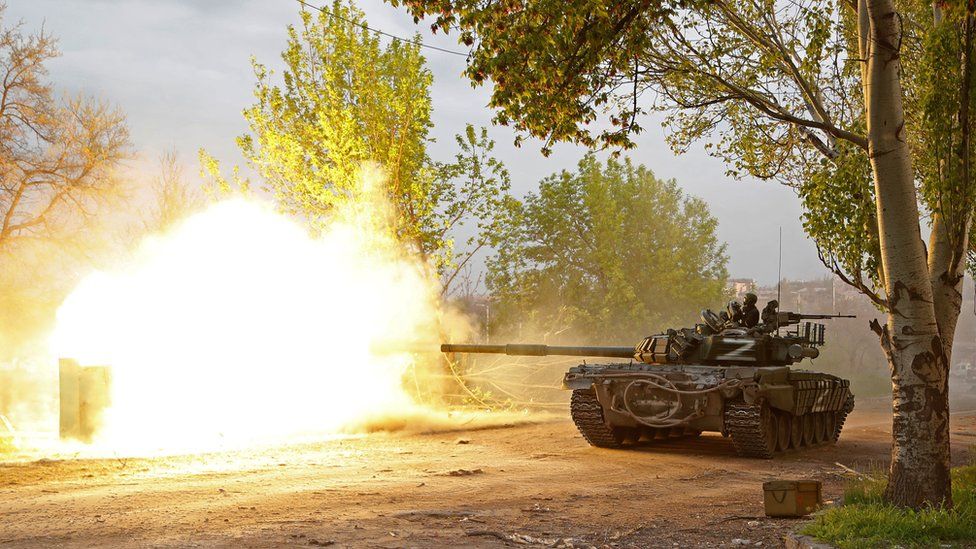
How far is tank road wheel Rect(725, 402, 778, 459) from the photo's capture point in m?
14.6

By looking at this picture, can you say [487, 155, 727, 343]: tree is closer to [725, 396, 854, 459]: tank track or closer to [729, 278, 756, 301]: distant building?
[729, 278, 756, 301]: distant building

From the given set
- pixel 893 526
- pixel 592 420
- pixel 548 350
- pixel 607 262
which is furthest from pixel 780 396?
pixel 607 262

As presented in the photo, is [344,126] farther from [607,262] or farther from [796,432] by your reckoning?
[607,262]

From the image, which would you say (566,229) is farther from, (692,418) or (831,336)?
(692,418)

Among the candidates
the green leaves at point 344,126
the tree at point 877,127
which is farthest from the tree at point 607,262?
the tree at point 877,127

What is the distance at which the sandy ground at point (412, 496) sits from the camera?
873cm

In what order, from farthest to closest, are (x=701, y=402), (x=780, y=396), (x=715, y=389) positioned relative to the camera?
1. (x=780, y=396)
2. (x=701, y=402)
3. (x=715, y=389)

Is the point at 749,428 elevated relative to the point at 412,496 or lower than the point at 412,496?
elevated

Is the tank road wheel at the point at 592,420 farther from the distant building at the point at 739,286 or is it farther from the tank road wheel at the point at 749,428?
the distant building at the point at 739,286

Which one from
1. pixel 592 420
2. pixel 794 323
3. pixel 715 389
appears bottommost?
pixel 592 420

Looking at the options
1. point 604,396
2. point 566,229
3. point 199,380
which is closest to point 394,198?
point 199,380

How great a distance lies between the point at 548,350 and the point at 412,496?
24.8 ft

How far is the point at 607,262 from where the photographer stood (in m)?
45.4

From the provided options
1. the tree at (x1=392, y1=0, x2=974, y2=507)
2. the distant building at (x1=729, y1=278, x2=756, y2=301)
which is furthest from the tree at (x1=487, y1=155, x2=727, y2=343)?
the tree at (x1=392, y1=0, x2=974, y2=507)
